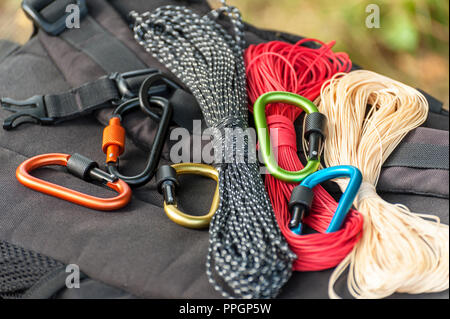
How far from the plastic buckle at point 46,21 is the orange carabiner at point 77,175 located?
455 millimetres

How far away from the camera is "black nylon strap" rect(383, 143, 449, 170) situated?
1.00 m

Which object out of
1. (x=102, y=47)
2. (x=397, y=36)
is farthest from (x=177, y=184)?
(x=397, y=36)

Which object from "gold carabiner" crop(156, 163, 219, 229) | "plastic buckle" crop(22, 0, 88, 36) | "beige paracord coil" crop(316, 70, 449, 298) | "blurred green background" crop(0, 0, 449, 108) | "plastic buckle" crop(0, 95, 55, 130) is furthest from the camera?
"blurred green background" crop(0, 0, 449, 108)

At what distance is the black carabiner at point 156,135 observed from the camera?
1.09 metres

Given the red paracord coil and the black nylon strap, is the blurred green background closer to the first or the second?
the red paracord coil

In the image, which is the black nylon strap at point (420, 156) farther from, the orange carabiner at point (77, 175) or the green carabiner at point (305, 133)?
the orange carabiner at point (77, 175)

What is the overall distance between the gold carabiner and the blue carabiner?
15cm

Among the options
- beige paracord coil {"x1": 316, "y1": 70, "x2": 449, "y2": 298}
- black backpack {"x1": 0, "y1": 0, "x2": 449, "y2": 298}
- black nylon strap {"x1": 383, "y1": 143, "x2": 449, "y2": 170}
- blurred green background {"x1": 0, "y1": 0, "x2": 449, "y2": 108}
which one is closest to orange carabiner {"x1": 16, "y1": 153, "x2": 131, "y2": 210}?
black backpack {"x1": 0, "y1": 0, "x2": 449, "y2": 298}

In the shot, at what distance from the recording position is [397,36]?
2160 mm

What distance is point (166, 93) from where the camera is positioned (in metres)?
1.26

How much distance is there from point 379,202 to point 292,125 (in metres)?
0.28

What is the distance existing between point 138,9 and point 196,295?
860 millimetres

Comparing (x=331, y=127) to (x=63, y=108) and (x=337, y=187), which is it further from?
(x=63, y=108)

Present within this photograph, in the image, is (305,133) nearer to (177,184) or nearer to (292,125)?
(292,125)
